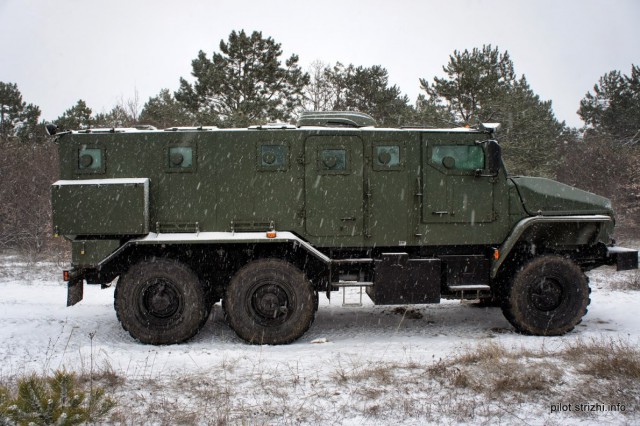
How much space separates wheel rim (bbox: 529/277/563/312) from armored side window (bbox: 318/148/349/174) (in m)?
3.19

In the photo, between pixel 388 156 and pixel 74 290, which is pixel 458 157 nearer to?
pixel 388 156

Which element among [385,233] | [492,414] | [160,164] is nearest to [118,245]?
[160,164]

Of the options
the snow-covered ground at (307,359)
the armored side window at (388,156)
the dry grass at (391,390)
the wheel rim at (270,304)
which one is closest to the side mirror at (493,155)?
the armored side window at (388,156)

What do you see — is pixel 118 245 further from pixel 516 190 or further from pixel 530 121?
pixel 530 121

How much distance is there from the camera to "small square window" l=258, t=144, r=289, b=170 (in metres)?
7.09

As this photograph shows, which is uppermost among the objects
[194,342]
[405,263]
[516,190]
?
[516,190]

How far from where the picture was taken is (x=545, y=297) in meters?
7.15

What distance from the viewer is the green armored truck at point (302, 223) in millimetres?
6820

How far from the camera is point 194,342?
7004mm

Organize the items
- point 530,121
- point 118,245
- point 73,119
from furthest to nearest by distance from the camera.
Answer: point 73,119 → point 530,121 → point 118,245

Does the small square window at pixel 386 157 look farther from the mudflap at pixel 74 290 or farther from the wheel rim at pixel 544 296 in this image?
the mudflap at pixel 74 290

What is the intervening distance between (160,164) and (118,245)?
126cm

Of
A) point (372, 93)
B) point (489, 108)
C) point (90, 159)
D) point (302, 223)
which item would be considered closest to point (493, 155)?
point (302, 223)

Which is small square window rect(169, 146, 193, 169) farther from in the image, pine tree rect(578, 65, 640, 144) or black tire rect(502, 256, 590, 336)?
pine tree rect(578, 65, 640, 144)
